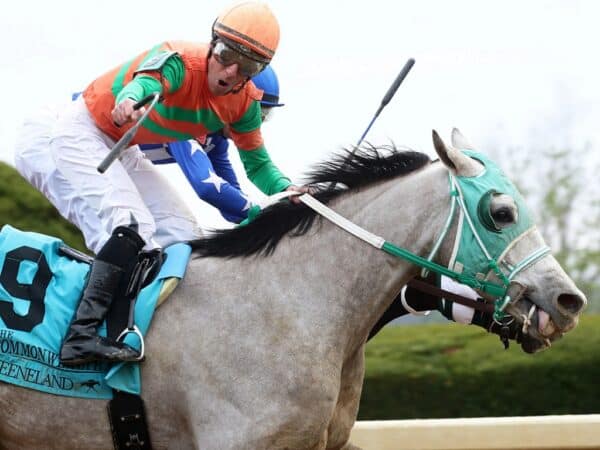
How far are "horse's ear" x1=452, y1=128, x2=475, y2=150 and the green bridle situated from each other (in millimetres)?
230

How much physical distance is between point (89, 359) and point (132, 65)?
44.8 inches

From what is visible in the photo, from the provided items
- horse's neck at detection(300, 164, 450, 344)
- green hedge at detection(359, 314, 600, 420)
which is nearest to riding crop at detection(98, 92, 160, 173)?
horse's neck at detection(300, 164, 450, 344)

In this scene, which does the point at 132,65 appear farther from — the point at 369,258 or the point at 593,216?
the point at 593,216

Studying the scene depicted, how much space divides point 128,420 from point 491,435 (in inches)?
110

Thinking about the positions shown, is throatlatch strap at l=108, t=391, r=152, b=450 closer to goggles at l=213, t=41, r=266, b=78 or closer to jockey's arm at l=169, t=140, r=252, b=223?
goggles at l=213, t=41, r=266, b=78

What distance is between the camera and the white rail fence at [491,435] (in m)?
5.93

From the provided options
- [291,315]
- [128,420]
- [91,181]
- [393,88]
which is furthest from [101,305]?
[393,88]

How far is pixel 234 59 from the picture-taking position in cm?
396

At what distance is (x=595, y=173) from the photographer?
14.5 m

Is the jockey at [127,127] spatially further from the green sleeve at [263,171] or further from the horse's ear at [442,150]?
the horse's ear at [442,150]

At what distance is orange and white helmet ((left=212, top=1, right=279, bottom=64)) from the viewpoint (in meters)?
3.92

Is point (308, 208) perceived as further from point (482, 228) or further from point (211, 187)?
point (211, 187)

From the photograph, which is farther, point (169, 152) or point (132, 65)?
point (169, 152)

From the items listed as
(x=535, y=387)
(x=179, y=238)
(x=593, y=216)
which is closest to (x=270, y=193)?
(x=179, y=238)
